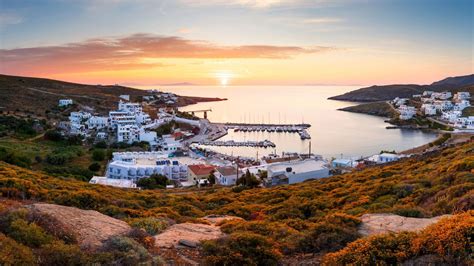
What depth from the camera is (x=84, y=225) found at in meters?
5.77

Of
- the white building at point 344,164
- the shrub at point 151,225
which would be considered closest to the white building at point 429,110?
the white building at point 344,164

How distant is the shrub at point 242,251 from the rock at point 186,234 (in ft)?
2.25

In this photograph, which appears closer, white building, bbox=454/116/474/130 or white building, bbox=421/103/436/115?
white building, bbox=454/116/474/130

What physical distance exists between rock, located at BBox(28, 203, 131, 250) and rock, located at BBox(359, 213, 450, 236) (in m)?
4.03

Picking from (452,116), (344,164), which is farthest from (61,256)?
(452,116)

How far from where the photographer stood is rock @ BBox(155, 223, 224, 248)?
5.77 meters

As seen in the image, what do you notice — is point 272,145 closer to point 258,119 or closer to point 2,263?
point 258,119

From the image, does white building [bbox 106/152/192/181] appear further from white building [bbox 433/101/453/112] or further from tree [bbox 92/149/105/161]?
white building [bbox 433/101/453/112]

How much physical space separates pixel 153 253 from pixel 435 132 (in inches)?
3053

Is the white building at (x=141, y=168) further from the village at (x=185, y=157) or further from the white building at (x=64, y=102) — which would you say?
the white building at (x=64, y=102)

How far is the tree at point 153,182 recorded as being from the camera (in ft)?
92.1

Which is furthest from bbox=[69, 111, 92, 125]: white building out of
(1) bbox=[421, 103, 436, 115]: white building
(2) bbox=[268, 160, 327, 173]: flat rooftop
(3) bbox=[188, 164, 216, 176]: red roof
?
(1) bbox=[421, 103, 436, 115]: white building

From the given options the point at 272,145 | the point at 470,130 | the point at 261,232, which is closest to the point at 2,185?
the point at 261,232

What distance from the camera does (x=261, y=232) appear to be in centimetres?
638
